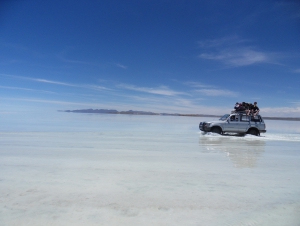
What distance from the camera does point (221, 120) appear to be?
1770 centimetres

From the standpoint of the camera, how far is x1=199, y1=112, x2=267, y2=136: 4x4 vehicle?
55.7ft

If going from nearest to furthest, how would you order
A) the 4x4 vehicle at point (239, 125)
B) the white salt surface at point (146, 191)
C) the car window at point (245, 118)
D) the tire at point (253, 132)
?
the white salt surface at point (146, 191) < the tire at point (253, 132) < the 4x4 vehicle at point (239, 125) < the car window at point (245, 118)

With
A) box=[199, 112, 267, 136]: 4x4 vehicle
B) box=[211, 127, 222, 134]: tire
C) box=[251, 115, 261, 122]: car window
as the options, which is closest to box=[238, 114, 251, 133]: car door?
box=[199, 112, 267, 136]: 4x4 vehicle

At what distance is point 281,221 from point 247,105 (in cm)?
1533

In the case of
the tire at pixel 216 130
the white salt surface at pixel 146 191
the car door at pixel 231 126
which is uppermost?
the car door at pixel 231 126

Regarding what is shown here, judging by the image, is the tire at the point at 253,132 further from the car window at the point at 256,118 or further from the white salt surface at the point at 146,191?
the white salt surface at the point at 146,191

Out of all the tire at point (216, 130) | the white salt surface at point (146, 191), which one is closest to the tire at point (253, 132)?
the tire at point (216, 130)

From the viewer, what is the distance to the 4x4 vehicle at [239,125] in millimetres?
16984

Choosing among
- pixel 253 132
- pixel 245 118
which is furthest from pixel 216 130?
pixel 253 132

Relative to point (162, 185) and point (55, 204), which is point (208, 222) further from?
point (55, 204)

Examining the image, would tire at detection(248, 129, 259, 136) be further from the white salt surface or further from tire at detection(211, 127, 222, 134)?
the white salt surface

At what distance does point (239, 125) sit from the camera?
17031mm

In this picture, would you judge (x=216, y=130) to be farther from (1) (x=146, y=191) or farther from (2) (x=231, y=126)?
(1) (x=146, y=191)

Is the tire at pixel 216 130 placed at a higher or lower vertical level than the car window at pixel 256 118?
lower
